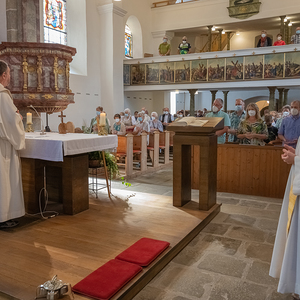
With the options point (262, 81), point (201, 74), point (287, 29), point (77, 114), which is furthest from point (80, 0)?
point (287, 29)

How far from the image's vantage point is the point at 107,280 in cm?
272

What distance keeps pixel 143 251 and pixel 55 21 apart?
42.1 feet

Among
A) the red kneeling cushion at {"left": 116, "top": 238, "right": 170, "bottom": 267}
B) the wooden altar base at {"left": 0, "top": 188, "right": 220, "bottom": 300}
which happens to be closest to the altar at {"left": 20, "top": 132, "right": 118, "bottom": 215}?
the wooden altar base at {"left": 0, "top": 188, "right": 220, "bottom": 300}

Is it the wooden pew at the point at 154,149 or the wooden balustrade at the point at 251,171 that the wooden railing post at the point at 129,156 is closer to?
the wooden pew at the point at 154,149

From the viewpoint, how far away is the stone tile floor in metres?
2.84

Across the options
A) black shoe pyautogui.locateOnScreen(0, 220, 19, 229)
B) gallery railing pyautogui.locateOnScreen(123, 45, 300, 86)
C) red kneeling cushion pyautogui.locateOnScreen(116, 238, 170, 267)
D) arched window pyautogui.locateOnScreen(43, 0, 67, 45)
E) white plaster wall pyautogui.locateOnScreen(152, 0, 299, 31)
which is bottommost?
red kneeling cushion pyautogui.locateOnScreen(116, 238, 170, 267)

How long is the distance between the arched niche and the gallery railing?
2371mm

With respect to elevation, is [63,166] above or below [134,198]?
above

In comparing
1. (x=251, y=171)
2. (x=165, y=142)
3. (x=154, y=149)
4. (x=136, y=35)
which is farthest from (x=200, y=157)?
(x=136, y=35)

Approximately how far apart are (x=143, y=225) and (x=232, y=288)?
56.8 inches

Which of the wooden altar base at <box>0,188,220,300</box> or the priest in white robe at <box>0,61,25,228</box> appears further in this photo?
the priest in white robe at <box>0,61,25,228</box>

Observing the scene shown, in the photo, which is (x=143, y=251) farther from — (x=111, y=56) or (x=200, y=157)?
(x=111, y=56)

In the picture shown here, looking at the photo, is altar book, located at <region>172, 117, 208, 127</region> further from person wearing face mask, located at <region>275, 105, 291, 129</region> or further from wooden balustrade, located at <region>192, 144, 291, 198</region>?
person wearing face mask, located at <region>275, 105, 291, 129</region>

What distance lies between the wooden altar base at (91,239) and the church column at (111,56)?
11.2m
